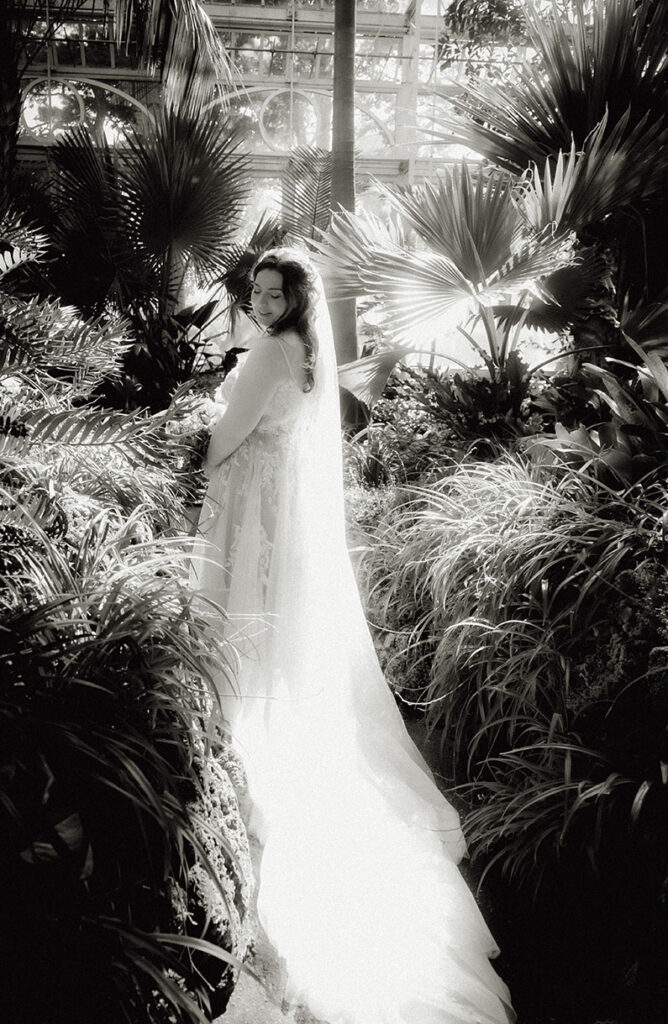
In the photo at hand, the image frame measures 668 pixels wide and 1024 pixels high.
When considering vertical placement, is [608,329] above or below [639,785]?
above

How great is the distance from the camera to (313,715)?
288 cm

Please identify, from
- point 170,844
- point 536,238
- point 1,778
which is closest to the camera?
point 1,778

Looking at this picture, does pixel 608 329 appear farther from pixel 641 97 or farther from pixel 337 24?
pixel 337 24

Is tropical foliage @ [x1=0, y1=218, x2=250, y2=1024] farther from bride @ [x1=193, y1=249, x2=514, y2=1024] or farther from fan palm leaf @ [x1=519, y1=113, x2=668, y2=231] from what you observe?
fan palm leaf @ [x1=519, y1=113, x2=668, y2=231]

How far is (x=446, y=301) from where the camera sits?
4016 millimetres

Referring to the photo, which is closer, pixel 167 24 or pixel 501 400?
pixel 501 400

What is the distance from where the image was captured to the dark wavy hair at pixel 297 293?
2887 mm

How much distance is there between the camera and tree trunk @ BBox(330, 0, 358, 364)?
→ 546 cm

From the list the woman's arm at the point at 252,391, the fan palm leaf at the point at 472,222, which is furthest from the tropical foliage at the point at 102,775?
the fan palm leaf at the point at 472,222

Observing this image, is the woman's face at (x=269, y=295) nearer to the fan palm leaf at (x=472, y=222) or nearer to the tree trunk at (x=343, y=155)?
the fan palm leaf at (x=472, y=222)

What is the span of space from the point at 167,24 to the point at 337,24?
1445mm

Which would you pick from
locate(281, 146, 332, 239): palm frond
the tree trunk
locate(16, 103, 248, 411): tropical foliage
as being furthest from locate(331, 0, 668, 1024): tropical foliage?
locate(281, 146, 332, 239): palm frond

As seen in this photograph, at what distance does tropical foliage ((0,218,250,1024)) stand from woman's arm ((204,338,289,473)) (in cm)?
65

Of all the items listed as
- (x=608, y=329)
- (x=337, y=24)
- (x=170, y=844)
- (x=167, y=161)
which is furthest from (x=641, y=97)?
(x=170, y=844)
